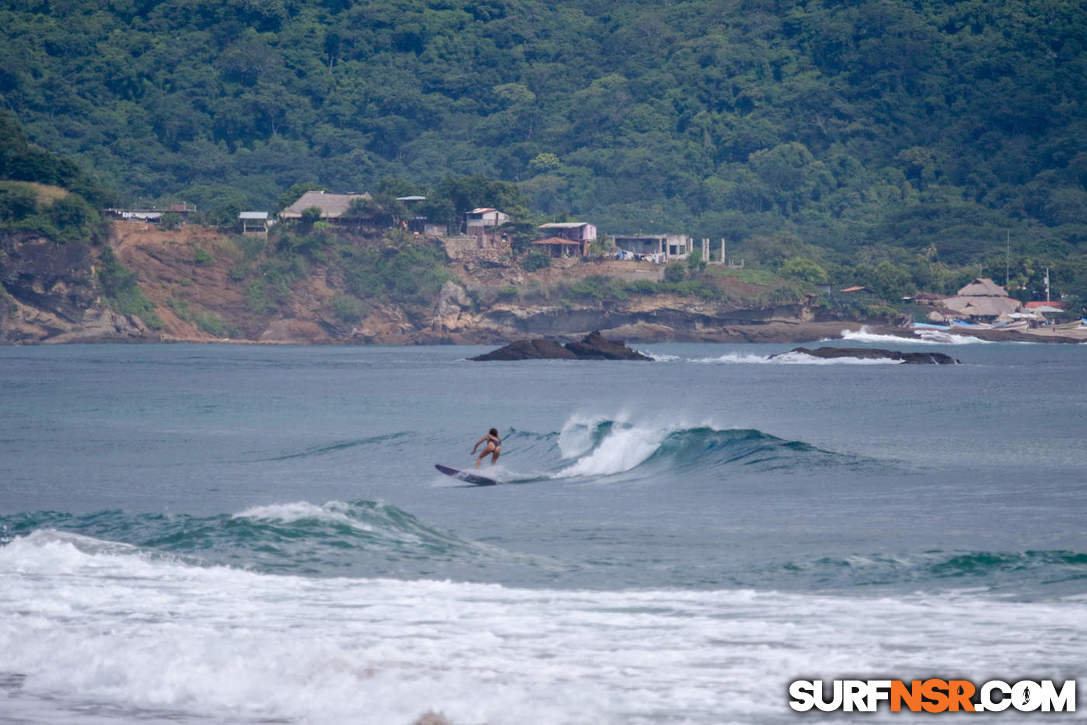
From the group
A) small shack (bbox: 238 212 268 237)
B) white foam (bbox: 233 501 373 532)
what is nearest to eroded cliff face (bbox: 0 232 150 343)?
small shack (bbox: 238 212 268 237)

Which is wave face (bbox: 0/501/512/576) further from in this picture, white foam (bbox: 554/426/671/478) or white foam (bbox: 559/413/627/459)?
white foam (bbox: 559/413/627/459)

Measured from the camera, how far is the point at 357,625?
1270 centimetres

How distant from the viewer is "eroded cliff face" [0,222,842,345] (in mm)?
111312

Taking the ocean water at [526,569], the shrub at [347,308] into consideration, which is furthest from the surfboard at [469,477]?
the shrub at [347,308]

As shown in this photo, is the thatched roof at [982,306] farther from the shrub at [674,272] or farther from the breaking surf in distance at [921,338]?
the shrub at [674,272]

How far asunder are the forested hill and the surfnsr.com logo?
412 feet

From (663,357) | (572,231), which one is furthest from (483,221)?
(663,357)

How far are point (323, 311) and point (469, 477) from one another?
9475cm

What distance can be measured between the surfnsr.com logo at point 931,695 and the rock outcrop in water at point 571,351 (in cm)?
7559

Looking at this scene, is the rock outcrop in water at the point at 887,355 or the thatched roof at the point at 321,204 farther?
the thatched roof at the point at 321,204

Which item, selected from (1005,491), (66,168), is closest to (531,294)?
(66,168)

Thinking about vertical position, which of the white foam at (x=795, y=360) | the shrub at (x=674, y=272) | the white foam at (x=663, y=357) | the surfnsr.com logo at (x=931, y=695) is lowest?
the white foam at (x=663, y=357)

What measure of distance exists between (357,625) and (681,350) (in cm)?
9314

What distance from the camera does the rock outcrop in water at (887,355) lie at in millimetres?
80438
